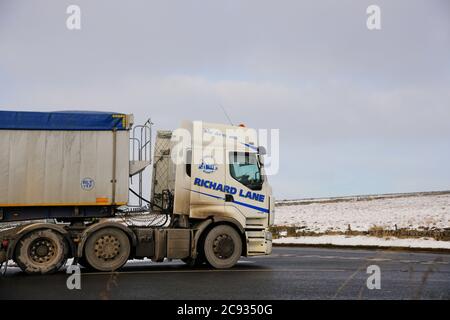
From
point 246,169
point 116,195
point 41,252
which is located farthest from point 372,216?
point 41,252

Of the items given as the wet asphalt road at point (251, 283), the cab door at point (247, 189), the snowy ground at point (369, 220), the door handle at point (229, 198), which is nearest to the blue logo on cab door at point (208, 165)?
the cab door at point (247, 189)

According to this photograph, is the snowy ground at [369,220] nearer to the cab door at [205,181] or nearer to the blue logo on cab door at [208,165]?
the cab door at [205,181]

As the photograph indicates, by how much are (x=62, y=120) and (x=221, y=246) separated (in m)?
4.97

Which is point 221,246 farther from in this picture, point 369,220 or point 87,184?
point 369,220

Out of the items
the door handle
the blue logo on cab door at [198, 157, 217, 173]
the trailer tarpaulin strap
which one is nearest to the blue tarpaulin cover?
the trailer tarpaulin strap

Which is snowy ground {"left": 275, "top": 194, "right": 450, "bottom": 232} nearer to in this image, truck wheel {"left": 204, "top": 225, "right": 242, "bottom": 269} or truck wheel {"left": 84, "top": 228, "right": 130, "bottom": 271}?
truck wheel {"left": 204, "top": 225, "right": 242, "bottom": 269}

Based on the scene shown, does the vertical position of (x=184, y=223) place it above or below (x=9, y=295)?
above

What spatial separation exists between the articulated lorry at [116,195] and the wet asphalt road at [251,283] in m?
0.58

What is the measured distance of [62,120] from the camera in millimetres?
12789

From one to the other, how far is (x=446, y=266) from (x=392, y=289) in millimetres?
4670

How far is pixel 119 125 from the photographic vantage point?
13125 millimetres
